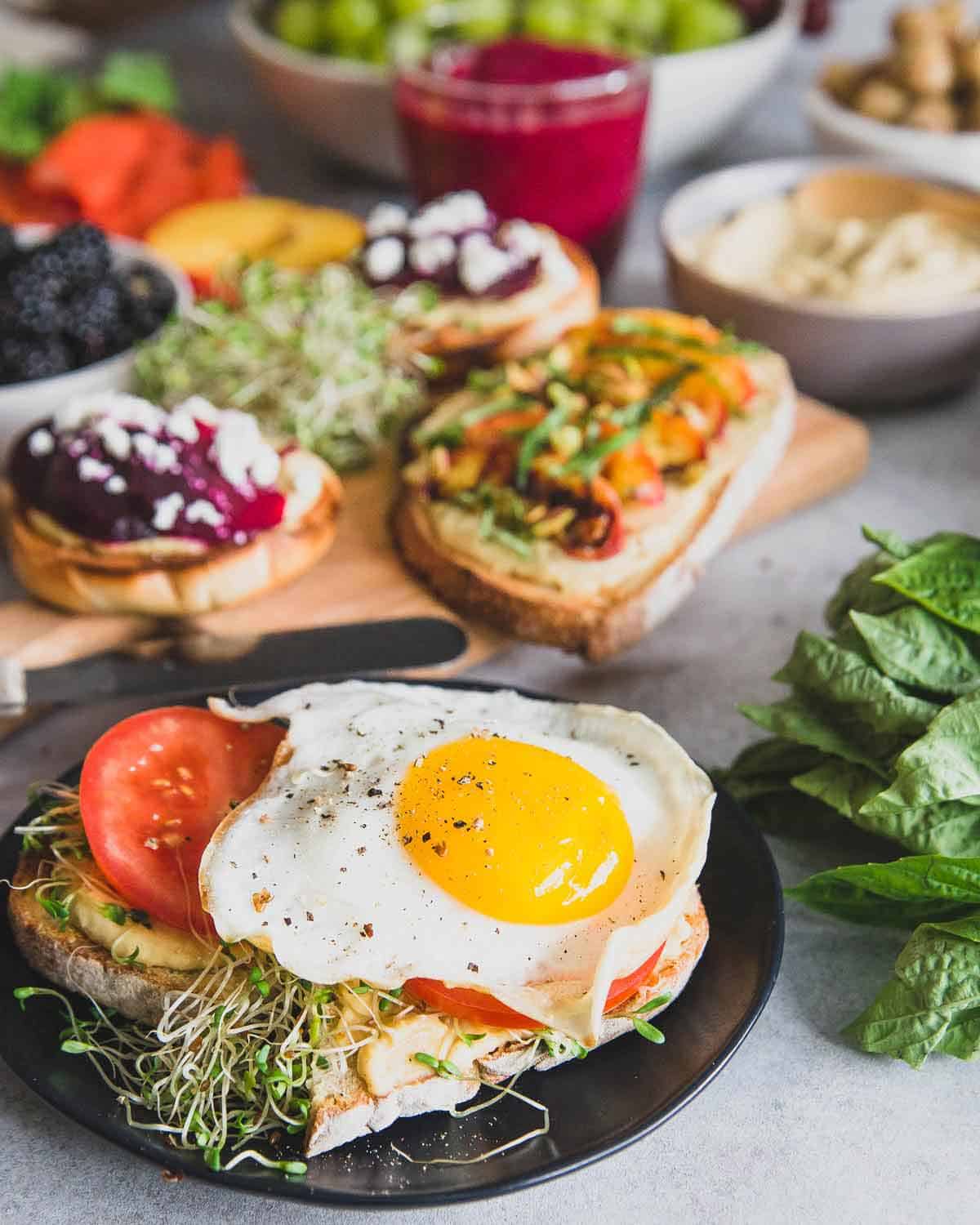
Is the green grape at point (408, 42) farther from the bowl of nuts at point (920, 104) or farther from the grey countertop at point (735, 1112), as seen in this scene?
the grey countertop at point (735, 1112)

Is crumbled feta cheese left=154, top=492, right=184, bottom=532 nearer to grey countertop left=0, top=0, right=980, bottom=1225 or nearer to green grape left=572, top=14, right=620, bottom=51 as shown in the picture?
grey countertop left=0, top=0, right=980, bottom=1225

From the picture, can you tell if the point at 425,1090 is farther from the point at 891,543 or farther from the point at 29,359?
the point at 29,359

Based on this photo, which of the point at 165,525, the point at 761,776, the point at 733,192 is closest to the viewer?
the point at 761,776

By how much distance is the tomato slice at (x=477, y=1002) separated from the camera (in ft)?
6.11

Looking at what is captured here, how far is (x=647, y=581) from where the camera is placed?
Answer: 2.96 m

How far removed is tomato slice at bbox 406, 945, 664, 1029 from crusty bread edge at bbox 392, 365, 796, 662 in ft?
3.57

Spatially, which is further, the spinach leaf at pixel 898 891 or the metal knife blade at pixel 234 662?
the metal knife blade at pixel 234 662

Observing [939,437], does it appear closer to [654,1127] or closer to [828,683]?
[828,683]

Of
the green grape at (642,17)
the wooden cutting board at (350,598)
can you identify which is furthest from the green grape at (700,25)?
the wooden cutting board at (350,598)

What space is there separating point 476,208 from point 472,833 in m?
2.38

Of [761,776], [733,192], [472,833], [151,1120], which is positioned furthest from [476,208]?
[151,1120]

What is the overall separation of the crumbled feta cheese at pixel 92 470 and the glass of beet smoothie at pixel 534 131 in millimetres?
1908

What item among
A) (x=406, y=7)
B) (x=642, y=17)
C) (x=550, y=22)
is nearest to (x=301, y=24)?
(x=406, y=7)

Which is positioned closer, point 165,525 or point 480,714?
point 480,714
